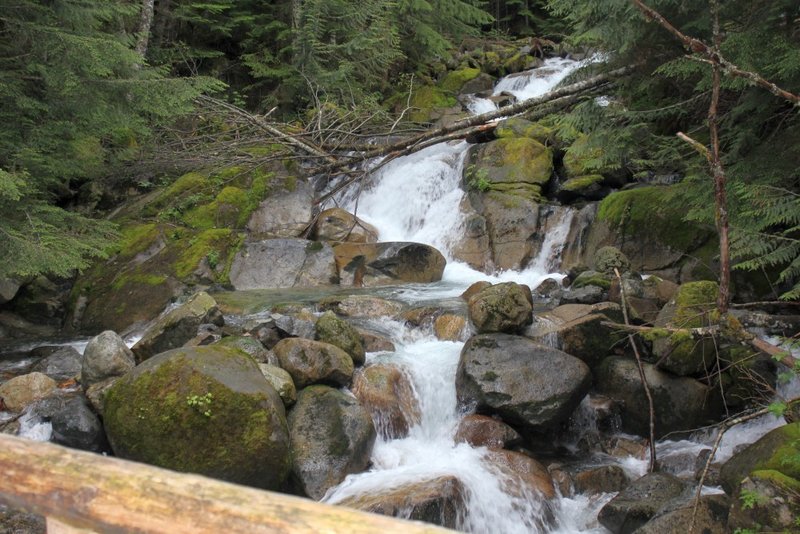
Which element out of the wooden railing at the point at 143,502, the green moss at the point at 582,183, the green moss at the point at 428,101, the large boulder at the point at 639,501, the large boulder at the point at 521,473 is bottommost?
the large boulder at the point at 521,473

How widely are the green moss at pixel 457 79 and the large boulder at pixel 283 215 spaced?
31.7 ft

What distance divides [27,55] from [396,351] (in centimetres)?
783

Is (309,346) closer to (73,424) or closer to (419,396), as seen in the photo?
(419,396)

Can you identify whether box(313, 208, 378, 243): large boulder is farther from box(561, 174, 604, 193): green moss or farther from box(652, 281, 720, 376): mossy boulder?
box(652, 281, 720, 376): mossy boulder

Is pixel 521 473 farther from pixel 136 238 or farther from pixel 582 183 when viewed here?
pixel 136 238

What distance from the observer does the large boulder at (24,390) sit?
6.98 meters

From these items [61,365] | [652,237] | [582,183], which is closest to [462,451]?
[61,365]

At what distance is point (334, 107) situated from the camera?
15703 mm

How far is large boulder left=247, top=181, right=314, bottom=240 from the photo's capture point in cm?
1402

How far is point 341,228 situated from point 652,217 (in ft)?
22.9

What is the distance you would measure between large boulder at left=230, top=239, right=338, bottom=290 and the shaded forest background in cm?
268

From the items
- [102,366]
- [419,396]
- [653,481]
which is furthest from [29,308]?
[653,481]

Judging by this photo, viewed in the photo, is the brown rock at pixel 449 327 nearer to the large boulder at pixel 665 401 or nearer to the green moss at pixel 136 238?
the large boulder at pixel 665 401

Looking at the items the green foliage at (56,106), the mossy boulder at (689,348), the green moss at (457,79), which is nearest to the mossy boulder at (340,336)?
the mossy boulder at (689,348)
